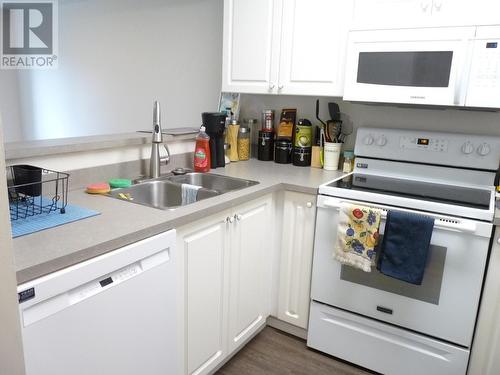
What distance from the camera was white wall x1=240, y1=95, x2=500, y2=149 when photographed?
2.07 metres

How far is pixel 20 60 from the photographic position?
4.35 meters

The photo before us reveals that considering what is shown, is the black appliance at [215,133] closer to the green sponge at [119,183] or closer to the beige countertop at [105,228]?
the beige countertop at [105,228]

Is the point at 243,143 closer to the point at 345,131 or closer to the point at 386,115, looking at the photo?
the point at 345,131

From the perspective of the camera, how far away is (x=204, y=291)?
5.41 feet

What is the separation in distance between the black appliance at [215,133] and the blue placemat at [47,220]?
3.29ft

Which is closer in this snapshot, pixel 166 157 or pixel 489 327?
pixel 489 327

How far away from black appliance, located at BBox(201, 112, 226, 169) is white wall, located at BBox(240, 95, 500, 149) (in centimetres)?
52

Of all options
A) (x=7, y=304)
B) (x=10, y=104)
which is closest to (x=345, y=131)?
(x=7, y=304)

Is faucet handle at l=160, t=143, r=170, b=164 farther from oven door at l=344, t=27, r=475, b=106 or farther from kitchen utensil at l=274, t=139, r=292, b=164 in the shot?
oven door at l=344, t=27, r=475, b=106

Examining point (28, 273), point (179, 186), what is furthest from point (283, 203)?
point (28, 273)

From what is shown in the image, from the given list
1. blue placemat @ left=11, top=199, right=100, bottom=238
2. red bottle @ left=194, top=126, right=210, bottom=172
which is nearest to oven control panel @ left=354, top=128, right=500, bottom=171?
red bottle @ left=194, top=126, right=210, bottom=172

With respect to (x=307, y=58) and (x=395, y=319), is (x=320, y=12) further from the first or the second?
(x=395, y=319)

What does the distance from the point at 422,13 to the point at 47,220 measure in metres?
1.78

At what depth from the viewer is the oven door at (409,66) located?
5.73ft
